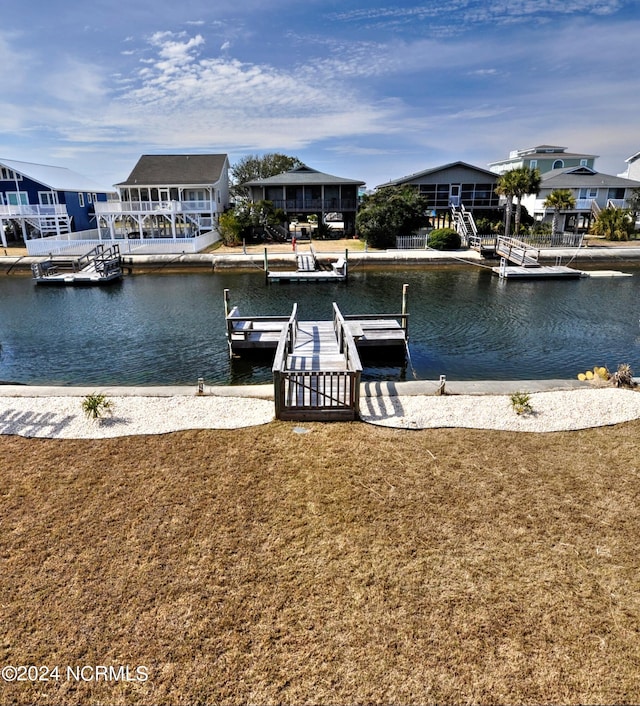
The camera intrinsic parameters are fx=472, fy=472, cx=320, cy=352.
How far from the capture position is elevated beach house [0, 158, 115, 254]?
39844mm

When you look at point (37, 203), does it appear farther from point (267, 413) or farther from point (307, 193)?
point (267, 413)

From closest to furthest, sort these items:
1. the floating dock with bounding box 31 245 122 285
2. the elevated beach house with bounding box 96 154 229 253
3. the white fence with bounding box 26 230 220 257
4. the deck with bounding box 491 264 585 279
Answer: the deck with bounding box 491 264 585 279 → the floating dock with bounding box 31 245 122 285 → the white fence with bounding box 26 230 220 257 → the elevated beach house with bounding box 96 154 229 253

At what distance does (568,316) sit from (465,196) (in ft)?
88.1

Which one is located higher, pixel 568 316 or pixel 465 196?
pixel 465 196

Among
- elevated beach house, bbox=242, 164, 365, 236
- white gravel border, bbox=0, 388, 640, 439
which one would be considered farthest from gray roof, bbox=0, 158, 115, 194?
white gravel border, bbox=0, 388, 640, 439

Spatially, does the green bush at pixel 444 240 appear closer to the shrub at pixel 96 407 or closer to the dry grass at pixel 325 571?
the dry grass at pixel 325 571

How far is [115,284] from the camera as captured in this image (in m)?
Result: 30.9

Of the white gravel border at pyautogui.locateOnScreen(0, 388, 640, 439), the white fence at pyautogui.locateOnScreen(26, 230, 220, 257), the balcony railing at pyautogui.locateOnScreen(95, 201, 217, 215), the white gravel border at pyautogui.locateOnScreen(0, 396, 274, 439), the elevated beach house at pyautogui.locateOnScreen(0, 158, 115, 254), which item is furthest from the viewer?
the balcony railing at pyautogui.locateOnScreen(95, 201, 217, 215)

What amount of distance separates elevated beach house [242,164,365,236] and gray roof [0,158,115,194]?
16.6 meters

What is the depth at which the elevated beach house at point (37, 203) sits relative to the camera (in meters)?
39.8

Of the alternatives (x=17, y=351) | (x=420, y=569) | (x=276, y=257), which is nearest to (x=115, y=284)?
(x=276, y=257)

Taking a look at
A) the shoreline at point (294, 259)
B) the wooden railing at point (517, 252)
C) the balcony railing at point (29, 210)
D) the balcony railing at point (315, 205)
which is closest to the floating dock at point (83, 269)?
the shoreline at point (294, 259)

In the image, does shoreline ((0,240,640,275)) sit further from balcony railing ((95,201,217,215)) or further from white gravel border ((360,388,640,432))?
white gravel border ((360,388,640,432))

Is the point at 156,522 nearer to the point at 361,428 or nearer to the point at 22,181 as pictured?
the point at 361,428
